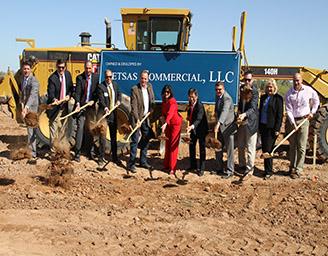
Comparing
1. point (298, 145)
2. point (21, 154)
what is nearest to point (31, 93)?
point (21, 154)

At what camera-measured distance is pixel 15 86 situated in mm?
10148

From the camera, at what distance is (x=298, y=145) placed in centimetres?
804

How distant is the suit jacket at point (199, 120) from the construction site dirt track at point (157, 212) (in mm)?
808

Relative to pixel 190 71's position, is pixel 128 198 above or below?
below

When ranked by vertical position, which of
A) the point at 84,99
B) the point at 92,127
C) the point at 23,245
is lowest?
the point at 23,245

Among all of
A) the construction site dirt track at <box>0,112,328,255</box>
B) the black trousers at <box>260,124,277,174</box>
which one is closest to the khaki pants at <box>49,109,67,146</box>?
the construction site dirt track at <box>0,112,328,255</box>

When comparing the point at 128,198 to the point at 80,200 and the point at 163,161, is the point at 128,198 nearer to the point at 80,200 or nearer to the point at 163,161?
the point at 80,200

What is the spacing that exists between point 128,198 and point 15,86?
15.3ft

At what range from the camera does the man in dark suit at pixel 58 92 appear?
8.29 m

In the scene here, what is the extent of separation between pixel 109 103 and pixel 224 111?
2144 millimetres

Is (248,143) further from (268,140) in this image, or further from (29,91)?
(29,91)

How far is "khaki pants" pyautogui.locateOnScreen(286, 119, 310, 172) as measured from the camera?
25.9ft

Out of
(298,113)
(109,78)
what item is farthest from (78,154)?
(298,113)

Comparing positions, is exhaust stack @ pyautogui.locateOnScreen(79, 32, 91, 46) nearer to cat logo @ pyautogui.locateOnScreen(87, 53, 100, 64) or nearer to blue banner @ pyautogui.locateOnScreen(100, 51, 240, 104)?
cat logo @ pyautogui.locateOnScreen(87, 53, 100, 64)
